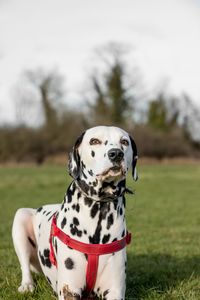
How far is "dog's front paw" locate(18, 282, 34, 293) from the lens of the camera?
19.8 feet

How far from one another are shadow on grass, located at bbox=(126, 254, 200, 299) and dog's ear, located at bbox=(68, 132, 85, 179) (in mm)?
1779

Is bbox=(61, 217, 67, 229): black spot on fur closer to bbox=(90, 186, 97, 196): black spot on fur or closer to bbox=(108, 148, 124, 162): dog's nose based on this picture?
bbox=(90, 186, 97, 196): black spot on fur

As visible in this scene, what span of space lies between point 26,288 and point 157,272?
210 cm

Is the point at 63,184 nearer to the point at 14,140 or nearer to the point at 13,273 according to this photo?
the point at 13,273

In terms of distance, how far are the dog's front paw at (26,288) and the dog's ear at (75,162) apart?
1791mm

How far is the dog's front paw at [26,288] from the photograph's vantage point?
604cm

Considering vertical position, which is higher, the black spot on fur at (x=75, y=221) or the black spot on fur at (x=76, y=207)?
the black spot on fur at (x=76, y=207)

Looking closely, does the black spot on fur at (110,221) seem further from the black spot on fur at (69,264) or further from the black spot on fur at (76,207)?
the black spot on fur at (69,264)

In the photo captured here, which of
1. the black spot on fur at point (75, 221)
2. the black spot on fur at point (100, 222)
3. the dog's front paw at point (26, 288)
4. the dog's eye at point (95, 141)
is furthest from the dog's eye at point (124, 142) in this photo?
the dog's front paw at point (26, 288)

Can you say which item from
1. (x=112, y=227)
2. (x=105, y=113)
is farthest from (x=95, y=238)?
(x=105, y=113)

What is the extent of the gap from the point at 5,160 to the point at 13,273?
64156mm

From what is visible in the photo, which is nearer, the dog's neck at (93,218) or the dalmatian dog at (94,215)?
the dalmatian dog at (94,215)

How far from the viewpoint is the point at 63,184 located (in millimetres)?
33438

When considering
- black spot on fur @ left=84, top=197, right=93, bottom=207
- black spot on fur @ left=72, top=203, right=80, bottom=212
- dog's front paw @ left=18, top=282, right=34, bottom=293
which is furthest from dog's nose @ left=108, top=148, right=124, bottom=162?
dog's front paw @ left=18, top=282, right=34, bottom=293
